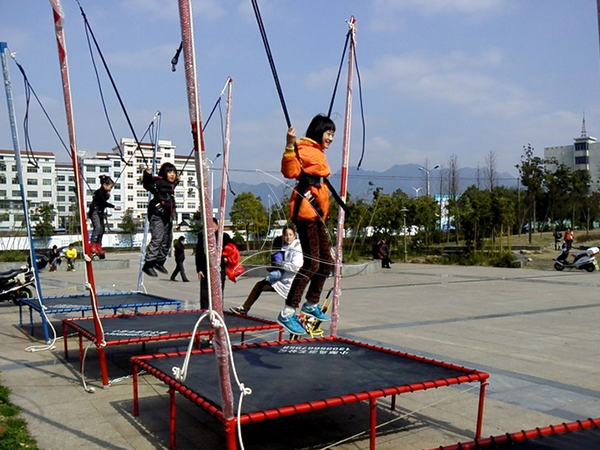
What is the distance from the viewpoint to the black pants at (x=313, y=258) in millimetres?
5266

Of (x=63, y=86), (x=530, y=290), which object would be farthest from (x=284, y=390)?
(x=530, y=290)

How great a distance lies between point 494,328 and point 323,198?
517 centimetres

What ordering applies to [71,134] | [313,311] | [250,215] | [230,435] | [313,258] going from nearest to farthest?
[230,435] → [313,258] → [313,311] → [71,134] → [250,215]

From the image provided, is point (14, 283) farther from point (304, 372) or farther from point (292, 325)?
point (304, 372)

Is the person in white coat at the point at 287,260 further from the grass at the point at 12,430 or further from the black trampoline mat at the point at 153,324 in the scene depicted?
the grass at the point at 12,430

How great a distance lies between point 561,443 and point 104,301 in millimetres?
8126

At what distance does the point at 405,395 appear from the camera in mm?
5785

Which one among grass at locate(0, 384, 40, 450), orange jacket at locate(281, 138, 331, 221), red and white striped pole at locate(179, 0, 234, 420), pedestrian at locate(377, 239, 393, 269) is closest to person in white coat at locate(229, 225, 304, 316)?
orange jacket at locate(281, 138, 331, 221)

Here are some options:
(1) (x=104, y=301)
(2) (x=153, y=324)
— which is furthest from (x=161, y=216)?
(1) (x=104, y=301)

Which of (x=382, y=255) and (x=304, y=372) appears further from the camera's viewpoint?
(x=382, y=255)

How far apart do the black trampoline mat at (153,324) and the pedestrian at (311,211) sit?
1.76 m

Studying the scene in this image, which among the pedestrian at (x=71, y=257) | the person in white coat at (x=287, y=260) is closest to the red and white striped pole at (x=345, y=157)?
the person in white coat at (x=287, y=260)

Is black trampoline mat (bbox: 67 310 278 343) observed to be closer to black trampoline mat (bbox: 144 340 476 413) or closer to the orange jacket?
black trampoline mat (bbox: 144 340 476 413)

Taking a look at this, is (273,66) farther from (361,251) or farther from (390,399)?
(361,251)
